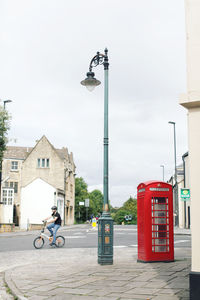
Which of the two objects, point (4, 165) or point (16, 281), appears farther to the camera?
point (4, 165)

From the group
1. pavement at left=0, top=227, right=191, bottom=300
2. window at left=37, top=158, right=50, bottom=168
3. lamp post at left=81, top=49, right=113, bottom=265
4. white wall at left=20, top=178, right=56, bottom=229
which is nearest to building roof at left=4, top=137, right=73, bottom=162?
window at left=37, top=158, right=50, bottom=168

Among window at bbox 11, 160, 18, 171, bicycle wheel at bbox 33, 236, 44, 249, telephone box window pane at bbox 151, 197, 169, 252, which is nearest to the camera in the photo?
telephone box window pane at bbox 151, 197, 169, 252

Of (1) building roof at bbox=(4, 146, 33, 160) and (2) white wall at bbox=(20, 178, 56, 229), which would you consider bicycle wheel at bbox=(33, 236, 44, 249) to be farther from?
(1) building roof at bbox=(4, 146, 33, 160)

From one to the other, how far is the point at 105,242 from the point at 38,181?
42652 mm

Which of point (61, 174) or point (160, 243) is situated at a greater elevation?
point (61, 174)

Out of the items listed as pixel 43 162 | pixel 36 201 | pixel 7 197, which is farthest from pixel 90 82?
pixel 43 162

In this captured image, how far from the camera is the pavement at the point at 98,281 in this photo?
6.50 m

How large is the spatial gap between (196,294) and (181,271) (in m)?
3.34

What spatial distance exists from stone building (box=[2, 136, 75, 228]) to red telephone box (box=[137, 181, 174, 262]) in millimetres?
40703

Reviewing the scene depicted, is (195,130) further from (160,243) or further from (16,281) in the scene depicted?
(160,243)

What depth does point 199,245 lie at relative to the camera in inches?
233

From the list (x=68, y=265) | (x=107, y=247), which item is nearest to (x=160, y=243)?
(x=107, y=247)

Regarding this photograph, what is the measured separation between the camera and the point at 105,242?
34.2 ft

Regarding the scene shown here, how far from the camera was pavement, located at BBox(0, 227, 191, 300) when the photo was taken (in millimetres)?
6504
